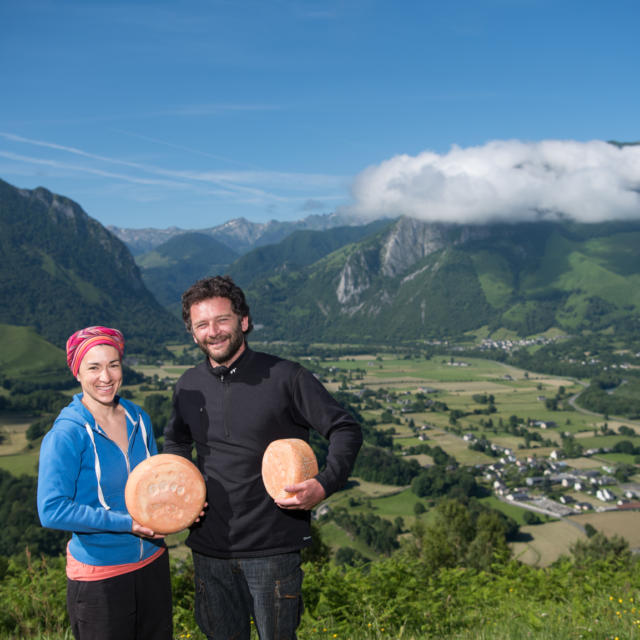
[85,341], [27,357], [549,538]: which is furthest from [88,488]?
[27,357]

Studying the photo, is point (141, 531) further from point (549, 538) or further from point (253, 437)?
point (549, 538)

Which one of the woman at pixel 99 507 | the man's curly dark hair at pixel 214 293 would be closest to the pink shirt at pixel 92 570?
the woman at pixel 99 507

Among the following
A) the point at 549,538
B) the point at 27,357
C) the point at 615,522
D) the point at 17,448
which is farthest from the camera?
the point at 27,357

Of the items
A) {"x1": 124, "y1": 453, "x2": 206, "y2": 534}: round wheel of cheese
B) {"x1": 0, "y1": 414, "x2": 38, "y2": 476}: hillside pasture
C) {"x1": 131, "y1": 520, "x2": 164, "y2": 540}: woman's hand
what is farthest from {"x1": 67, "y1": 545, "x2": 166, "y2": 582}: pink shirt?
{"x1": 0, "y1": 414, "x2": 38, "y2": 476}: hillside pasture

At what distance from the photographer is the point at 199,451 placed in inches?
152

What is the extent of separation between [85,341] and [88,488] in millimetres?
974

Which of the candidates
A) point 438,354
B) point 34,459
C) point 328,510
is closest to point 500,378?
point 438,354

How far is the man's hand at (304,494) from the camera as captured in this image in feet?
10.9

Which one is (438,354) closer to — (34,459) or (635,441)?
(635,441)

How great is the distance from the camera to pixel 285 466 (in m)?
3.40

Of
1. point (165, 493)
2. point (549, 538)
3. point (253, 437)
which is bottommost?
point (549, 538)

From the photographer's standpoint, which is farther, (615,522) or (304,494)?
(615,522)

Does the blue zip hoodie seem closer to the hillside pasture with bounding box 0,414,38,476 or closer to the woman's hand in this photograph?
the woman's hand

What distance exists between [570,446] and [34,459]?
70705 mm
